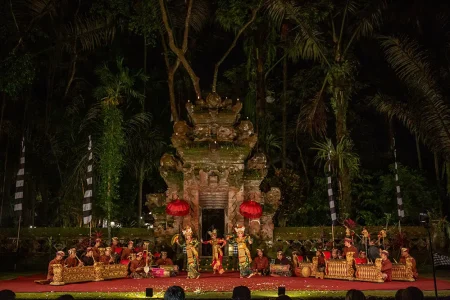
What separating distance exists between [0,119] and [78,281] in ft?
30.4

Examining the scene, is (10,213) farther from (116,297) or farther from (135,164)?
(116,297)

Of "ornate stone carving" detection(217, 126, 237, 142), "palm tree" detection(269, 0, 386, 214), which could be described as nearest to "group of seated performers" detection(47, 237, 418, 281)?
"ornate stone carving" detection(217, 126, 237, 142)

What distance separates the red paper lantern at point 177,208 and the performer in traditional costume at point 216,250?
4.05ft

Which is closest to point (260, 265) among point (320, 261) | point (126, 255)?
point (320, 261)

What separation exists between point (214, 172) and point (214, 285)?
4.67 metres

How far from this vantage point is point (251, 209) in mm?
15836

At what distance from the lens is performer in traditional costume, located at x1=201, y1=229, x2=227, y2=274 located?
14922 millimetres

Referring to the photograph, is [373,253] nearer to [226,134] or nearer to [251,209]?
[251,209]

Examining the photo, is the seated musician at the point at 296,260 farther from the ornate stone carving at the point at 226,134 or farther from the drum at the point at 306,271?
the ornate stone carving at the point at 226,134

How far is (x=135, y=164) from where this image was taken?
2342cm

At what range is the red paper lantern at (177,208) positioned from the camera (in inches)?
623

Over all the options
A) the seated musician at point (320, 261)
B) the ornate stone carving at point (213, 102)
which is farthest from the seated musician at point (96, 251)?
the seated musician at point (320, 261)

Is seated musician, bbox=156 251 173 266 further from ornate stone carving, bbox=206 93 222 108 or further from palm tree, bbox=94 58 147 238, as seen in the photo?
ornate stone carving, bbox=206 93 222 108

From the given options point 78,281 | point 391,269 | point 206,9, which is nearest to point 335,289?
point 391,269
